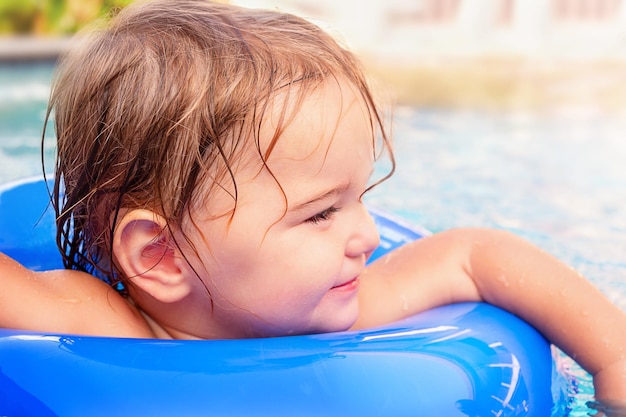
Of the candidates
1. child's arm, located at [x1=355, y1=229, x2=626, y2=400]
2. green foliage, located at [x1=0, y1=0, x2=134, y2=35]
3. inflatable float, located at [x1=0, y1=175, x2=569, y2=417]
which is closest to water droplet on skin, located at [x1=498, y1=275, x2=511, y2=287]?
child's arm, located at [x1=355, y1=229, x2=626, y2=400]

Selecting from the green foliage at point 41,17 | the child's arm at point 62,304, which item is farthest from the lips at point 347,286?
the green foliage at point 41,17

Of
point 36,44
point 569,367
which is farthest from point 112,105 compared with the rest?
point 36,44

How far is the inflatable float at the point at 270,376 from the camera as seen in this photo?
1359 millimetres

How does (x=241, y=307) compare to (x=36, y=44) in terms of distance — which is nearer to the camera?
(x=241, y=307)

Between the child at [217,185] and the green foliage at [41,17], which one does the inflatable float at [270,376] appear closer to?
the child at [217,185]

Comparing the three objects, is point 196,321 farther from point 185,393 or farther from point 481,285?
point 481,285

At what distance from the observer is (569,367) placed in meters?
1.89

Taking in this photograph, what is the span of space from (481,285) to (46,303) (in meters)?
0.84

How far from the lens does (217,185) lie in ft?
5.08

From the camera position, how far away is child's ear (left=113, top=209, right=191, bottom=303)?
1596mm

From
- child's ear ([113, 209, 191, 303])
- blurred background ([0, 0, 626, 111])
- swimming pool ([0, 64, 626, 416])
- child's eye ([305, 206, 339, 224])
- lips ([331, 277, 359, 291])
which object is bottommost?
blurred background ([0, 0, 626, 111])

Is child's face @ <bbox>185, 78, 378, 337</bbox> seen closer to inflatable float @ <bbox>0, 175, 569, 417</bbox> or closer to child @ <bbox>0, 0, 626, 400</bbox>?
child @ <bbox>0, 0, 626, 400</bbox>

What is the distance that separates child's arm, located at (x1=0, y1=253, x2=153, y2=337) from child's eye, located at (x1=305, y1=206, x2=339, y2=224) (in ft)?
1.24

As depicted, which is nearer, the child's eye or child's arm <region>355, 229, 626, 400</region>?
the child's eye
